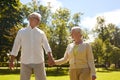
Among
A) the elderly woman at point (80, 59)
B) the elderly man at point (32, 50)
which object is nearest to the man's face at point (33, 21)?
the elderly man at point (32, 50)

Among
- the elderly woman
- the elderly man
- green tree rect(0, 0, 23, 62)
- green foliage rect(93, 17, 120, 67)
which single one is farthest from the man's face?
green foliage rect(93, 17, 120, 67)

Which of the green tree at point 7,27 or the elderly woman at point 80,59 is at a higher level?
the green tree at point 7,27

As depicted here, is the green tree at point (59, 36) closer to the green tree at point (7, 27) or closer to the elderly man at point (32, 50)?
the green tree at point (7, 27)

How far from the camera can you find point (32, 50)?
8.55m

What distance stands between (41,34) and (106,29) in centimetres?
8778

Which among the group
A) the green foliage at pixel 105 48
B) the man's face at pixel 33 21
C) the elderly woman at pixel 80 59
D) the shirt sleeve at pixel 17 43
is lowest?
the elderly woman at pixel 80 59

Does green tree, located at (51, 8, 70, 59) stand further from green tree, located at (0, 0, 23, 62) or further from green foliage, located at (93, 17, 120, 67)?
green foliage, located at (93, 17, 120, 67)

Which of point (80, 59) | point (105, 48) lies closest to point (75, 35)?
point (80, 59)

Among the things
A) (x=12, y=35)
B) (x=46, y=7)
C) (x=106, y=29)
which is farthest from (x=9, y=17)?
(x=106, y=29)

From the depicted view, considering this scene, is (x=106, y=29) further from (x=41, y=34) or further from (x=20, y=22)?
(x=41, y=34)

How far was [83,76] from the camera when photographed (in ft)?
25.7

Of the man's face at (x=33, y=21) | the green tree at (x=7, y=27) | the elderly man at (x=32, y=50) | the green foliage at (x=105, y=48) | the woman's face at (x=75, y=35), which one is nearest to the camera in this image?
the woman's face at (x=75, y=35)

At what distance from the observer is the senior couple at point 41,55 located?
792 cm

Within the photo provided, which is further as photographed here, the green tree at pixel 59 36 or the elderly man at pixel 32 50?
the green tree at pixel 59 36
